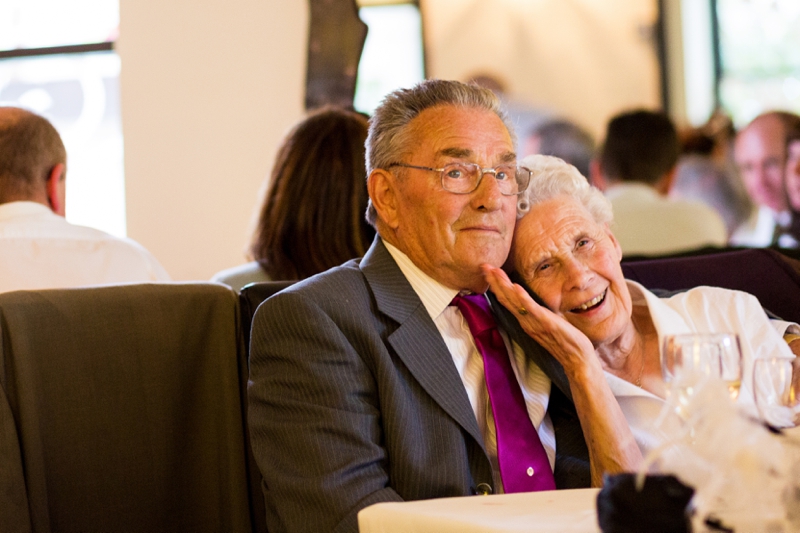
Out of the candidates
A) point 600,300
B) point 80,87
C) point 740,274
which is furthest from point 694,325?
point 80,87

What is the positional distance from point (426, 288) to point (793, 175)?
3.41m

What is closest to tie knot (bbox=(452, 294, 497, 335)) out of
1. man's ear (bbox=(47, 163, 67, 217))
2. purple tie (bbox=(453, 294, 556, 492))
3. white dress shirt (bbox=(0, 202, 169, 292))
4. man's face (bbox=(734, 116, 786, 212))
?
purple tie (bbox=(453, 294, 556, 492))

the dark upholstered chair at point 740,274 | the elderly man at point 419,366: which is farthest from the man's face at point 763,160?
the elderly man at point 419,366

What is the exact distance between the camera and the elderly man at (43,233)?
2502mm

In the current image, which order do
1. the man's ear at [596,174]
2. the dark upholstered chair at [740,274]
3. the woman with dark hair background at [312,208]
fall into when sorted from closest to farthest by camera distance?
the dark upholstered chair at [740,274] → the woman with dark hair background at [312,208] → the man's ear at [596,174]

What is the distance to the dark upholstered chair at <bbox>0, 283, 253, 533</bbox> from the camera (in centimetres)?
177

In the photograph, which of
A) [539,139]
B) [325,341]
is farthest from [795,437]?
[539,139]

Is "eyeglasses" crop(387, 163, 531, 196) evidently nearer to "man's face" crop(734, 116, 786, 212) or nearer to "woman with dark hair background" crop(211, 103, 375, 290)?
"woman with dark hair background" crop(211, 103, 375, 290)

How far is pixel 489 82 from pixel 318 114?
2.00m

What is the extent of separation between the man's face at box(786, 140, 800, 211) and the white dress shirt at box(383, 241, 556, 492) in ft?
10.6

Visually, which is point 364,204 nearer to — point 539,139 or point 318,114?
point 318,114

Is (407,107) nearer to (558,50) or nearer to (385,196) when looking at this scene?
(385,196)

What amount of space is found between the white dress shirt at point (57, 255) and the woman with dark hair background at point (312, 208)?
1.03 ft

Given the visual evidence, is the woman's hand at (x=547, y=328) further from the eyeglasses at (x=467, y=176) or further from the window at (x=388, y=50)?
the window at (x=388, y=50)
